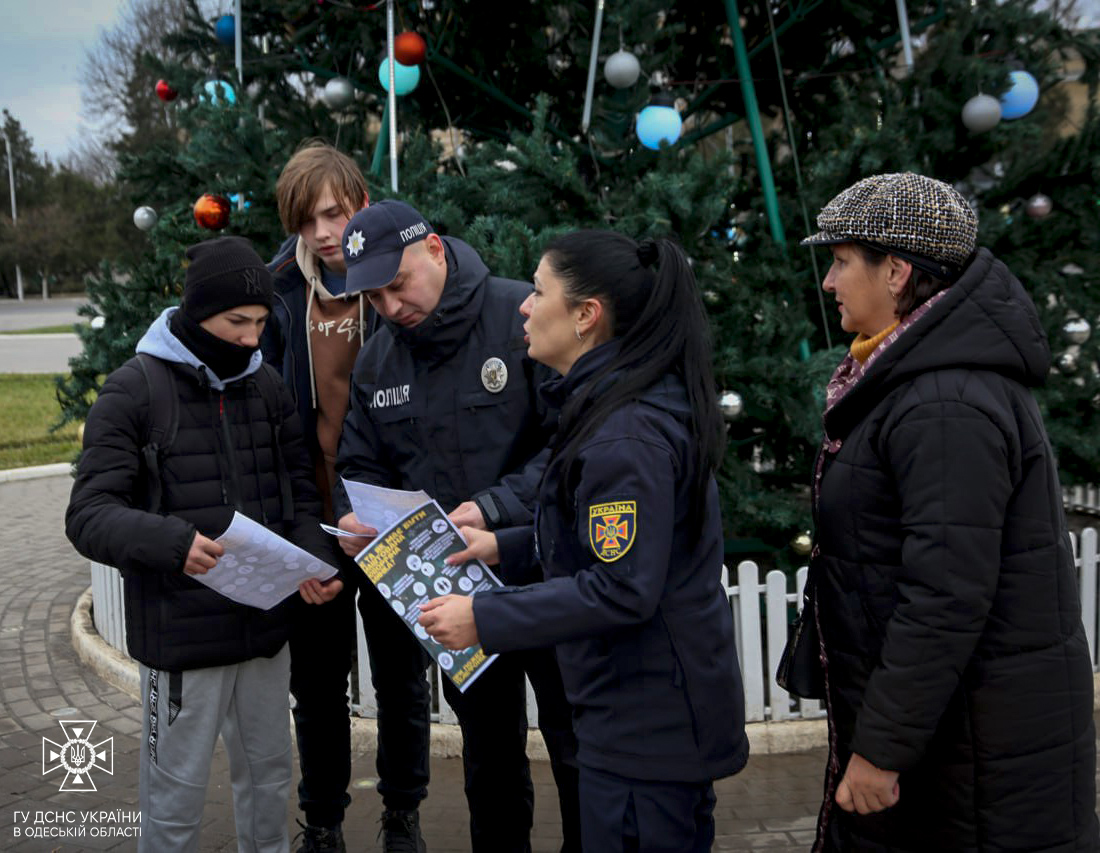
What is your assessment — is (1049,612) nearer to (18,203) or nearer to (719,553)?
(719,553)

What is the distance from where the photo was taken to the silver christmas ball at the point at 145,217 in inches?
238

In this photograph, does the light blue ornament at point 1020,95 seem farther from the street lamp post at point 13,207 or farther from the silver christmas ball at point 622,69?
the street lamp post at point 13,207

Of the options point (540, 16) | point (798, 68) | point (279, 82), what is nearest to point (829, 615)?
point (540, 16)

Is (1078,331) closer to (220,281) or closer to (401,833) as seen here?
(401,833)

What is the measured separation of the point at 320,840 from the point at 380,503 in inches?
54.7

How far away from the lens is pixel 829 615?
223 centimetres

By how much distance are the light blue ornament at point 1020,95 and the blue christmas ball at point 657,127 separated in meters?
1.51

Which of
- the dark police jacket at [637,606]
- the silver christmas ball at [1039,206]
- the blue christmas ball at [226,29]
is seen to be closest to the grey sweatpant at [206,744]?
the dark police jacket at [637,606]

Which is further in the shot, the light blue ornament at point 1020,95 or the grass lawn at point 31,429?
the grass lawn at point 31,429

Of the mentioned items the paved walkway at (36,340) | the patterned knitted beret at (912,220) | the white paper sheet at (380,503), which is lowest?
the white paper sheet at (380,503)

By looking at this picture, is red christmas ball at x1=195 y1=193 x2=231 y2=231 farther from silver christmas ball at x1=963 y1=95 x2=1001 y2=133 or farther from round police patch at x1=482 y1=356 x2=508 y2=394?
silver christmas ball at x1=963 y1=95 x2=1001 y2=133

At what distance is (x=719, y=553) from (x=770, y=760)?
241 centimetres

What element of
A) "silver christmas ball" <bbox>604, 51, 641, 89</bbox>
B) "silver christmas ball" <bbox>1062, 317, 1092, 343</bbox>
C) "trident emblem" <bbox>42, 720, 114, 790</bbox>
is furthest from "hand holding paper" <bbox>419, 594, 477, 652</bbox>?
"silver christmas ball" <bbox>1062, 317, 1092, 343</bbox>

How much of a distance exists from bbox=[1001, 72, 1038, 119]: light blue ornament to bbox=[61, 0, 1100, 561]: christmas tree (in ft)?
0.23
